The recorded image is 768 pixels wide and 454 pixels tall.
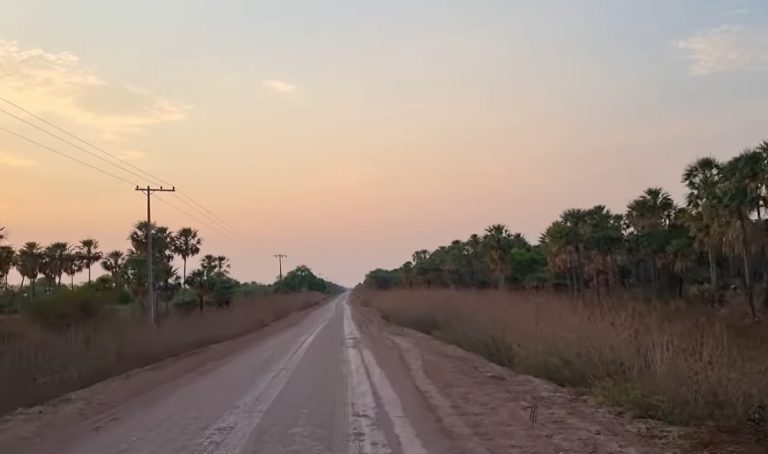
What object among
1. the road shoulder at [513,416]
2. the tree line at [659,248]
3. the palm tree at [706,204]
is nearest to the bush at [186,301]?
the tree line at [659,248]

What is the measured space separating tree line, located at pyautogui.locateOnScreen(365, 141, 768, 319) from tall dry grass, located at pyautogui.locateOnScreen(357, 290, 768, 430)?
404 centimetres

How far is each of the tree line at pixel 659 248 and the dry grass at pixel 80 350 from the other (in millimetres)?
15269

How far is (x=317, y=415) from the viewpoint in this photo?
39.5 feet

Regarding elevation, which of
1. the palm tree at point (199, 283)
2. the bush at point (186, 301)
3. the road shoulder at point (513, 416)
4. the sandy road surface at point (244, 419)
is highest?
the palm tree at point (199, 283)

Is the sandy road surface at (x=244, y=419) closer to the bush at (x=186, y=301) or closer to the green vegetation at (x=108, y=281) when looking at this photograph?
the green vegetation at (x=108, y=281)

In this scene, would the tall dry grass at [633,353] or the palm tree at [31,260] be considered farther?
the palm tree at [31,260]

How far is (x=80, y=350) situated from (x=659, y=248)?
47471mm

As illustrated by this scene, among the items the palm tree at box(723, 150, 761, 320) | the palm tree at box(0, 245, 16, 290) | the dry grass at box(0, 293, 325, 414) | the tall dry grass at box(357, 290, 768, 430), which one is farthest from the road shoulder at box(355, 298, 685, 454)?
the palm tree at box(0, 245, 16, 290)

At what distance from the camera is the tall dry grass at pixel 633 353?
10.9m

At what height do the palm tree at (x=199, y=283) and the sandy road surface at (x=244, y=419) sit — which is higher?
the palm tree at (x=199, y=283)

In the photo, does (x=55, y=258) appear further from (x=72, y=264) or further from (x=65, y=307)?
(x=65, y=307)

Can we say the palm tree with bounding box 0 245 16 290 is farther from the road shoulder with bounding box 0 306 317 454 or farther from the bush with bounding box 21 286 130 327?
the road shoulder with bounding box 0 306 317 454

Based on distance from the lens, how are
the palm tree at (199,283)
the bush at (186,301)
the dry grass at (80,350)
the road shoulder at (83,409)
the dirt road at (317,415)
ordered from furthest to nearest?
the palm tree at (199,283) → the bush at (186,301) → the dry grass at (80,350) → the road shoulder at (83,409) → the dirt road at (317,415)

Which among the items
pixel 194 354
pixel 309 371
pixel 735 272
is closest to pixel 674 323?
pixel 309 371
